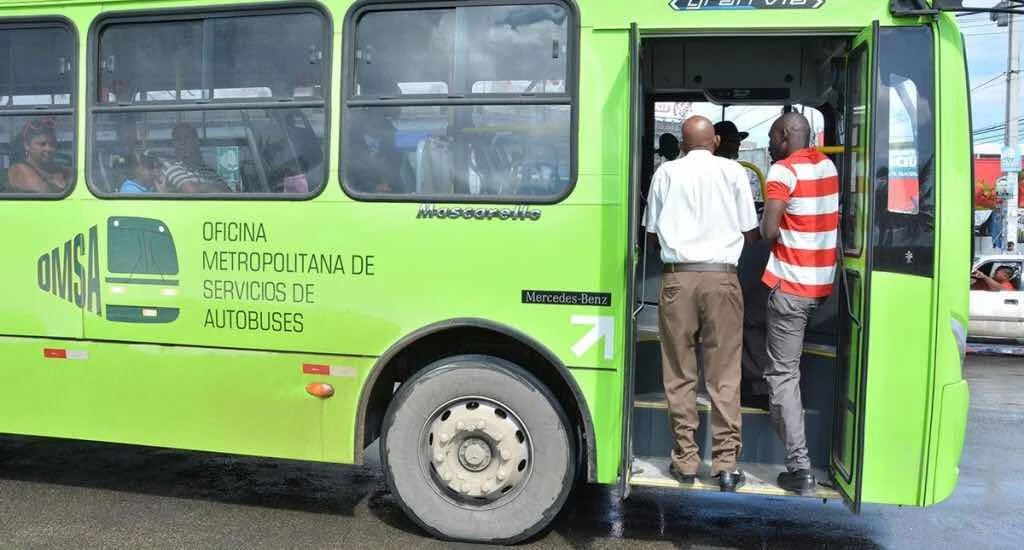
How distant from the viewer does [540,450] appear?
4.47 meters

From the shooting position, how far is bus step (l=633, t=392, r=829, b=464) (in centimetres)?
462

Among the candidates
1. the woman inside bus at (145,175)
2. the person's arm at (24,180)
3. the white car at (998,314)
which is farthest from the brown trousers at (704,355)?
the white car at (998,314)

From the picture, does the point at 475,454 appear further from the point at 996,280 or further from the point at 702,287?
the point at 996,280

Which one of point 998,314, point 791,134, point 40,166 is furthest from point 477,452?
point 998,314

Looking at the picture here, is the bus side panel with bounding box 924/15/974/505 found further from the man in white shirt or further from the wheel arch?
the wheel arch

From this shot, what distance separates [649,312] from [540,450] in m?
1.49

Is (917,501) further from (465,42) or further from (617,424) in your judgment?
(465,42)

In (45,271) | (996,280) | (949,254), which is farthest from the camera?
(996,280)

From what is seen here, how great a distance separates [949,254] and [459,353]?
2.39 meters

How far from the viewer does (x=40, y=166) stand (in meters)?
5.07

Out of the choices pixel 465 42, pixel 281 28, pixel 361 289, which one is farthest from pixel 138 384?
pixel 465 42

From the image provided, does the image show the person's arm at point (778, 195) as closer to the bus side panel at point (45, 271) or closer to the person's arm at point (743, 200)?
the person's arm at point (743, 200)

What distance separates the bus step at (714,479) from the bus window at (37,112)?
11.5 ft

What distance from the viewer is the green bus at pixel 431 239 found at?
4.12 metres
